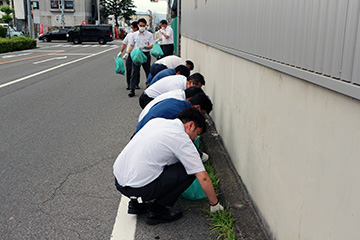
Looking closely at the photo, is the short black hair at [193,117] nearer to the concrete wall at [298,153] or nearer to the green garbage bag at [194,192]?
the concrete wall at [298,153]

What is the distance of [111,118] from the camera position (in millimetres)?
7805

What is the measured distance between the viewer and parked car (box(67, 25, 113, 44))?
1644 inches

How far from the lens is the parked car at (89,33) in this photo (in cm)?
4175

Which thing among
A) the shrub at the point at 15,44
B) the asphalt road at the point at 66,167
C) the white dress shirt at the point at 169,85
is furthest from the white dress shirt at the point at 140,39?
the shrub at the point at 15,44

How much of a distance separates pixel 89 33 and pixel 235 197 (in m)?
40.6

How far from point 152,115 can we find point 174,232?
1.31m

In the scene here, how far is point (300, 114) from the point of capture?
2529mm

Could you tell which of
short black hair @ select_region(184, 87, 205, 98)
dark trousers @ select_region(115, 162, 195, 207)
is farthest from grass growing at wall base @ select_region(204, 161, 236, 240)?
short black hair @ select_region(184, 87, 205, 98)

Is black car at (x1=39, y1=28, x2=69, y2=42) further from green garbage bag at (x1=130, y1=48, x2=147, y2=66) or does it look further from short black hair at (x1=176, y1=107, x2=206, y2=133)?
short black hair at (x1=176, y1=107, x2=206, y2=133)

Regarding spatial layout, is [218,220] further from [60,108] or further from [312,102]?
[60,108]

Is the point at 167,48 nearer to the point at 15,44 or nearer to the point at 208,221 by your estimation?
the point at 208,221

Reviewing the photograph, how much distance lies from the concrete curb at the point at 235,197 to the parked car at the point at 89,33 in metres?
38.2

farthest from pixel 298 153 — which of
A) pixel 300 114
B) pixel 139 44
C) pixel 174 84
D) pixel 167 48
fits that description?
pixel 167 48

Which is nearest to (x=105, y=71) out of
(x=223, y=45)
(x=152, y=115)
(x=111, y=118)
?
(x=111, y=118)
